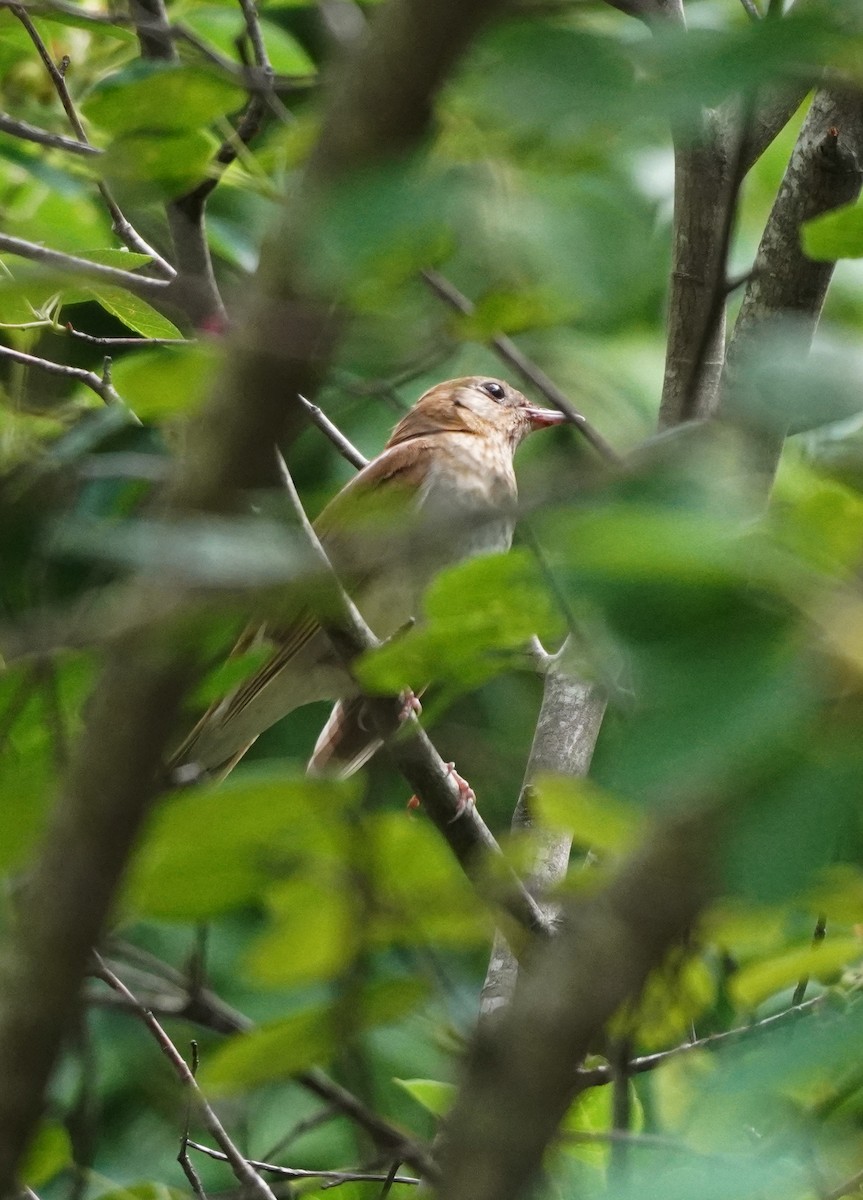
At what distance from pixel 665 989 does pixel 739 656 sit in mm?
621

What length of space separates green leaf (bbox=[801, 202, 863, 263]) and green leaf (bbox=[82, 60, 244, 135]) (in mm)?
484

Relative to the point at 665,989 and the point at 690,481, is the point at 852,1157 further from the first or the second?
the point at 690,481

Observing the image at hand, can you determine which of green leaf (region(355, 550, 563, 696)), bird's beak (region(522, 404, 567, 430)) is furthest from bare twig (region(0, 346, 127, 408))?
bird's beak (region(522, 404, 567, 430))

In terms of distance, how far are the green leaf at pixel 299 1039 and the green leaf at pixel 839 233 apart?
0.69 m

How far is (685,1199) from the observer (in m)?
0.93

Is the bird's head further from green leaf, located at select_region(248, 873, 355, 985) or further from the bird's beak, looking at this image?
green leaf, located at select_region(248, 873, 355, 985)

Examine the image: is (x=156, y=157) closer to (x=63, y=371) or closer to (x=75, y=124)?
(x=75, y=124)

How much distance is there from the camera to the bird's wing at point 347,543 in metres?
1.07

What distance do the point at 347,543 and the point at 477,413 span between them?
416cm

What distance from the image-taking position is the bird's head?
513cm

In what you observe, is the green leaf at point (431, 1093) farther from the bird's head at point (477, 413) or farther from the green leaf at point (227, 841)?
the bird's head at point (477, 413)

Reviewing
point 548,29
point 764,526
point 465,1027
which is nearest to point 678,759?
point 764,526

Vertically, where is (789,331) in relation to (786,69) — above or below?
below

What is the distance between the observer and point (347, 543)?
3.73ft
